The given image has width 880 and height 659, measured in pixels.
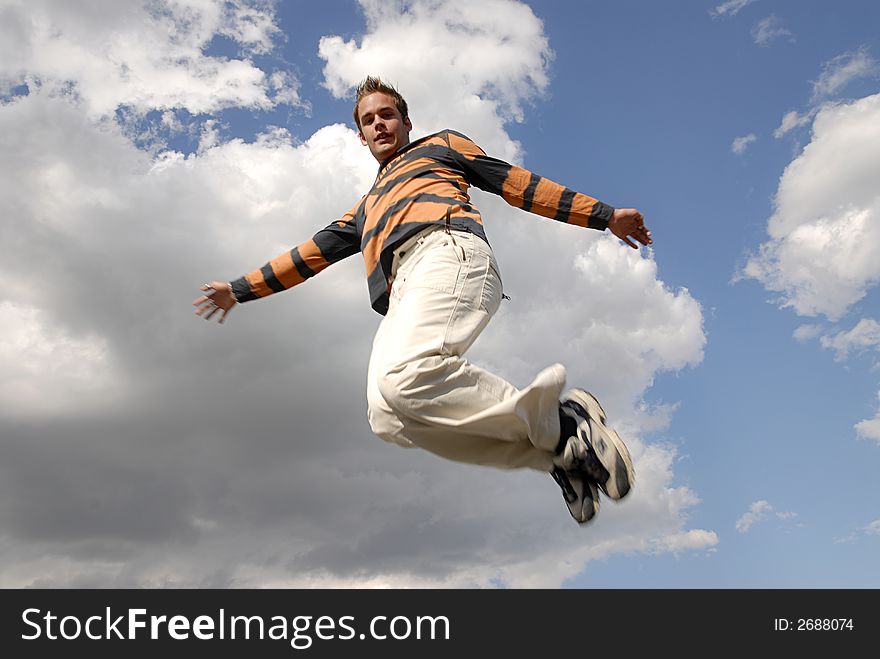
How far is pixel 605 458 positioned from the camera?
371cm

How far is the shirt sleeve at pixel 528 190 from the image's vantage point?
452 centimetres

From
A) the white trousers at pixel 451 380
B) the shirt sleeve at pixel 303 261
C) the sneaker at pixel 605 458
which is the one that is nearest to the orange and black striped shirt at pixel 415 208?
the shirt sleeve at pixel 303 261

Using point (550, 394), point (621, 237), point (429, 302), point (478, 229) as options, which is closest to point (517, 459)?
point (550, 394)

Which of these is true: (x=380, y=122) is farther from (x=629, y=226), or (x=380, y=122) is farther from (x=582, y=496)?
(x=582, y=496)

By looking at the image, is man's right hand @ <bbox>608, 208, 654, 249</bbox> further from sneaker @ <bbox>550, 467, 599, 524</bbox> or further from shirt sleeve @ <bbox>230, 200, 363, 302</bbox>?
shirt sleeve @ <bbox>230, 200, 363, 302</bbox>

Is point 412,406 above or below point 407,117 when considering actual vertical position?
below

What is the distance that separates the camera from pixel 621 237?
15.0 ft

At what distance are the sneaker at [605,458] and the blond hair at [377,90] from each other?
2411 mm

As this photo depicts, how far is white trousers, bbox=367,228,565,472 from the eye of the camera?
11.6 ft

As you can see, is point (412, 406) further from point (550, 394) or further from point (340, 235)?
point (340, 235)

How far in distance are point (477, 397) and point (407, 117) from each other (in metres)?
2.37

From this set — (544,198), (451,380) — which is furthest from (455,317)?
(544,198)
